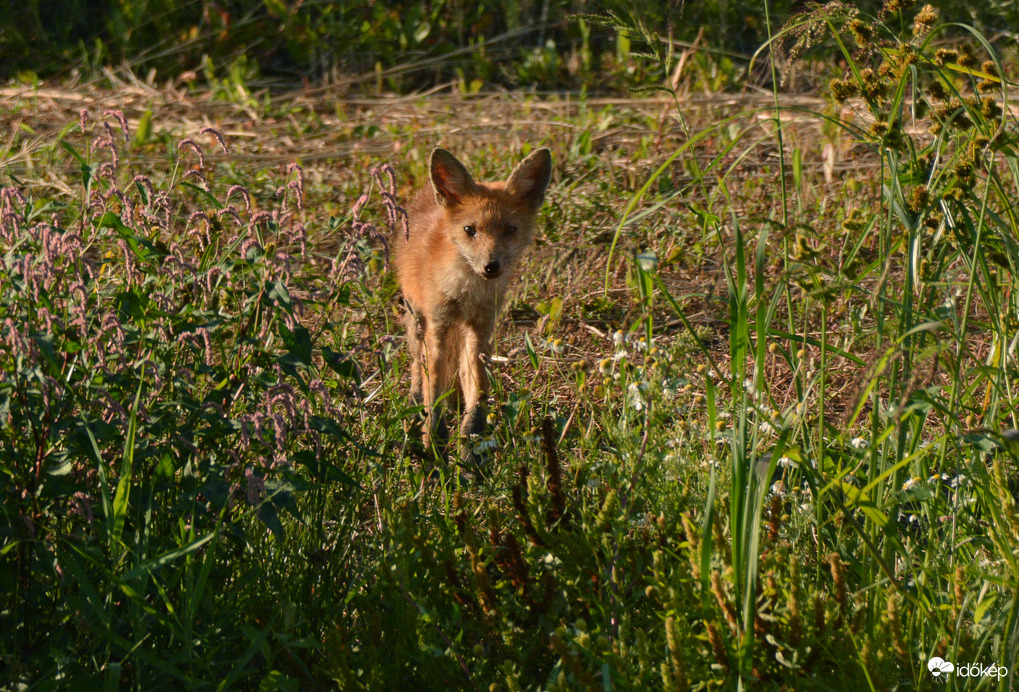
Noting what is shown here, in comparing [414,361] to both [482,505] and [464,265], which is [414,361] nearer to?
[464,265]

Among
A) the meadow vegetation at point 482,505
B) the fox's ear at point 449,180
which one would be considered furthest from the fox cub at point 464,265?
the meadow vegetation at point 482,505

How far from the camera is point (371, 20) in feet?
33.0

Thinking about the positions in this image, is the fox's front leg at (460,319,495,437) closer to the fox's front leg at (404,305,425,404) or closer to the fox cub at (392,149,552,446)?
the fox cub at (392,149,552,446)

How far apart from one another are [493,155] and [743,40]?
14.4 ft

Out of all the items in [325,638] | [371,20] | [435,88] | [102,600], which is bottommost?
[325,638]

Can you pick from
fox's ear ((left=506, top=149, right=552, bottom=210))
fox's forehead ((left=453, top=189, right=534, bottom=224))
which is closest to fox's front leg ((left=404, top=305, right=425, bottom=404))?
fox's forehead ((left=453, top=189, right=534, bottom=224))

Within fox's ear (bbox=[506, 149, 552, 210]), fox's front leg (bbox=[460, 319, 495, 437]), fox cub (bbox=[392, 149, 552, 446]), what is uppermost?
fox's ear (bbox=[506, 149, 552, 210])

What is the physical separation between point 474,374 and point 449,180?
3.54 feet

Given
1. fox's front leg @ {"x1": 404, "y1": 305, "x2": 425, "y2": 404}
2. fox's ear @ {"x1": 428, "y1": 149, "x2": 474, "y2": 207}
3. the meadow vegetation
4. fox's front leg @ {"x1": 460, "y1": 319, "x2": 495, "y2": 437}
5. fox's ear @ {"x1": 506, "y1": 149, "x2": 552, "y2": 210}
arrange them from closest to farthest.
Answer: the meadow vegetation
fox's front leg @ {"x1": 460, "y1": 319, "x2": 495, "y2": 437}
fox's front leg @ {"x1": 404, "y1": 305, "x2": 425, "y2": 404}
fox's ear @ {"x1": 428, "y1": 149, "x2": 474, "y2": 207}
fox's ear @ {"x1": 506, "y1": 149, "x2": 552, "y2": 210}

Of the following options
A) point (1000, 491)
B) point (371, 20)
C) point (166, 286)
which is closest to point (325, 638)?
point (166, 286)

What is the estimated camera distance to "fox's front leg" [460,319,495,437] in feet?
15.2

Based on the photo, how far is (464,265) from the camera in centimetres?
492

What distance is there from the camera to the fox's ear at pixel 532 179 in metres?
5.20

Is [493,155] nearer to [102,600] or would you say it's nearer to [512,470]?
[512,470]
